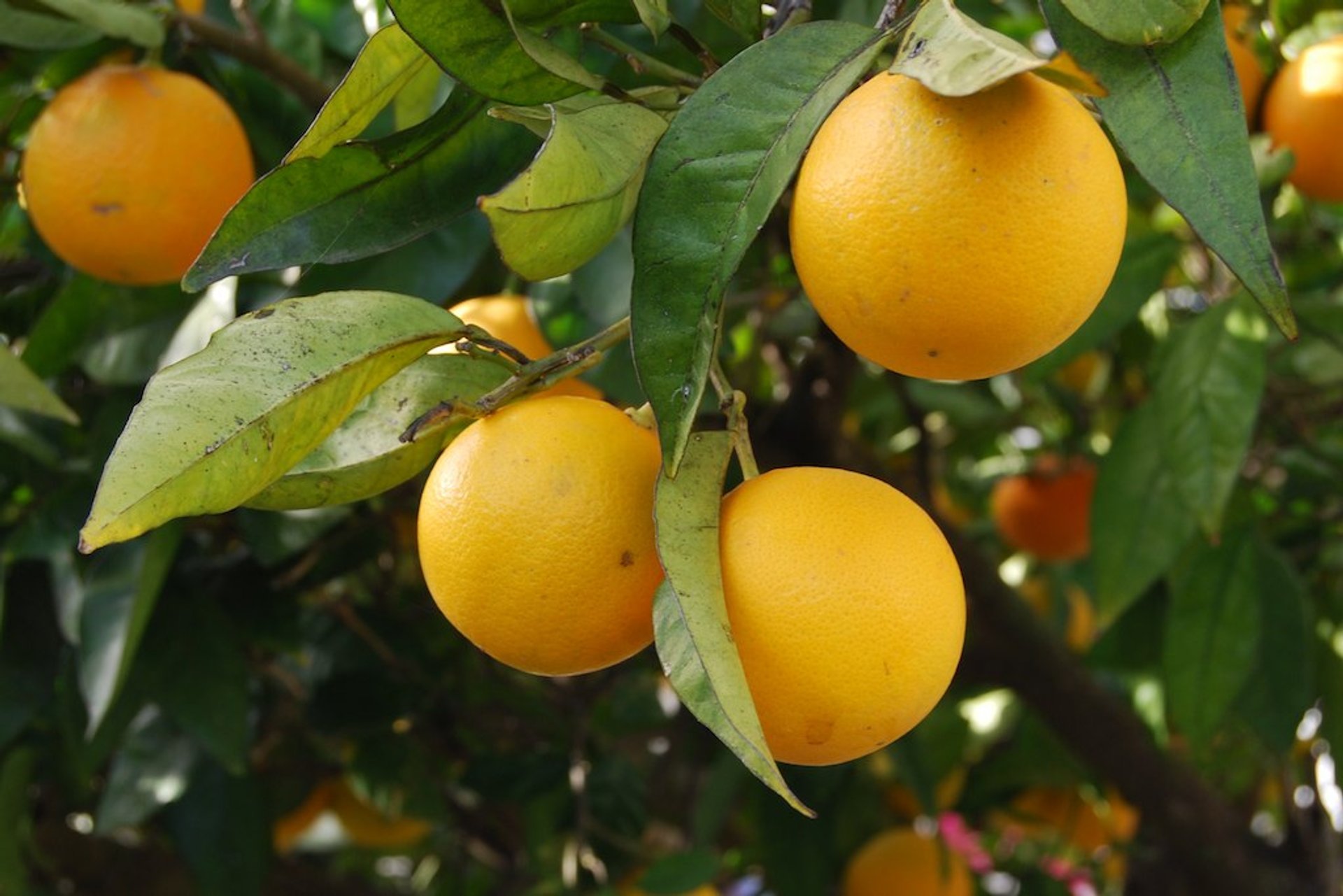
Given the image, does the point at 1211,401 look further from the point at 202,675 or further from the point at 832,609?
the point at 202,675

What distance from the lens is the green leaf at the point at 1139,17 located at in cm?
54


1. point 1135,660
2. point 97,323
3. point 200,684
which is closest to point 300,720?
point 200,684

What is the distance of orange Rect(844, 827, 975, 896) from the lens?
1.72 metres

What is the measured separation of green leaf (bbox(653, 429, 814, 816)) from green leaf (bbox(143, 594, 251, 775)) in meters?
0.79

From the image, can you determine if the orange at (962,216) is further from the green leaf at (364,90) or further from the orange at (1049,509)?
the orange at (1049,509)

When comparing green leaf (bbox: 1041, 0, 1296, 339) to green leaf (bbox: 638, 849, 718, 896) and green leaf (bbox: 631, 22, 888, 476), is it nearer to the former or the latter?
green leaf (bbox: 631, 22, 888, 476)

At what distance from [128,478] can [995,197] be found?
0.34 meters

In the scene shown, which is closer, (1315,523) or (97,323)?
(97,323)

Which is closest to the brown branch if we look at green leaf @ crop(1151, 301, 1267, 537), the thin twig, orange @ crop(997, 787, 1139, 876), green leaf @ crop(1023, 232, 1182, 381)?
orange @ crop(997, 787, 1139, 876)

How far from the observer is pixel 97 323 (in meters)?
1.17

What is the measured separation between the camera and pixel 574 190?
0.56m

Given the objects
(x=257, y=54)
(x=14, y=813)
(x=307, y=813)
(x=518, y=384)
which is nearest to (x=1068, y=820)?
(x=307, y=813)

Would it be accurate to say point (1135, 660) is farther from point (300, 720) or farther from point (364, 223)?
point (364, 223)

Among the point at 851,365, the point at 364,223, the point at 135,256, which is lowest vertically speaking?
the point at 851,365
